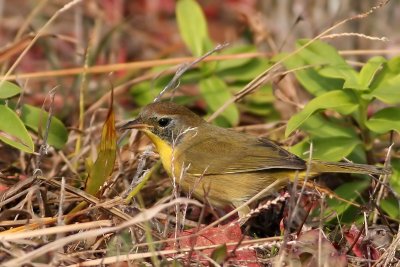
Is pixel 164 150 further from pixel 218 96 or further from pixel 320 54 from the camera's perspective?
pixel 320 54

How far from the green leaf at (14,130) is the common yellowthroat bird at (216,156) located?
23.7 inches

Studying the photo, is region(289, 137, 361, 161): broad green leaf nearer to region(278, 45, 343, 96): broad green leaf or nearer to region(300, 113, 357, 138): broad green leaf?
region(300, 113, 357, 138): broad green leaf

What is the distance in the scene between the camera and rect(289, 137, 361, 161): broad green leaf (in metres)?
4.12

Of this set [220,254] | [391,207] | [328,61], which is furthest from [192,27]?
[220,254]

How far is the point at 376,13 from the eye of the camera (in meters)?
5.75

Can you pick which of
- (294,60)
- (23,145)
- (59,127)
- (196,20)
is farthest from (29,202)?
(196,20)

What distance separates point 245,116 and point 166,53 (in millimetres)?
921

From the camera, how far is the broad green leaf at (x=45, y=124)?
431cm

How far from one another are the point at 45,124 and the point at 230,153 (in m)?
1.04

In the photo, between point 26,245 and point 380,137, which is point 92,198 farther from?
point 380,137

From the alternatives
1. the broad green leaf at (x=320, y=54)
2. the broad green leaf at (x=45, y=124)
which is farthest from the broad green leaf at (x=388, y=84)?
the broad green leaf at (x=45, y=124)

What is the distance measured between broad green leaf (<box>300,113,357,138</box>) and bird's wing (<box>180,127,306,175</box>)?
0.20 metres

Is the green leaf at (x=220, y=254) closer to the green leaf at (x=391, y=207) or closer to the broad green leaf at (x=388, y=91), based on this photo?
the green leaf at (x=391, y=207)

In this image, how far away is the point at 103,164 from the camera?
3801mm
